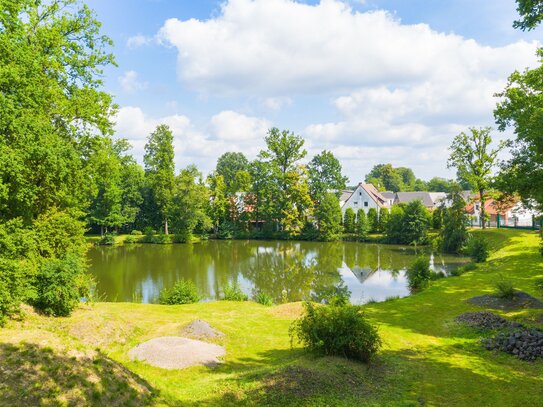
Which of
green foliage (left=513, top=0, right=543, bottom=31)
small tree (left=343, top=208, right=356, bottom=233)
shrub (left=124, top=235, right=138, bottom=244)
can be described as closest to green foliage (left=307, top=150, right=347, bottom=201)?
small tree (left=343, top=208, right=356, bottom=233)

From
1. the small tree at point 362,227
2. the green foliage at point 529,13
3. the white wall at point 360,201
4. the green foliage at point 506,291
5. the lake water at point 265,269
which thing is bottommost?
the lake water at point 265,269

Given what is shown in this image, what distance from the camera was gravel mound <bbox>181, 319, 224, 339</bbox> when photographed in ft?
46.1

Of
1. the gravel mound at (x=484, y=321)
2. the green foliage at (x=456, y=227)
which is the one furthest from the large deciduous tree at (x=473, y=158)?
the gravel mound at (x=484, y=321)

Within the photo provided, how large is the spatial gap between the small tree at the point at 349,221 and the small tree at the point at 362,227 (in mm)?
2009

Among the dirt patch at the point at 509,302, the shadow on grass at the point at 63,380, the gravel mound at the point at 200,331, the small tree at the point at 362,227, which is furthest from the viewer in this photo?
the small tree at the point at 362,227

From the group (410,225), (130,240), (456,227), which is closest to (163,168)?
(130,240)

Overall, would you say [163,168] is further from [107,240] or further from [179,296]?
[179,296]

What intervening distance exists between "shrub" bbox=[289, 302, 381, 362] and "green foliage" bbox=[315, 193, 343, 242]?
Answer: 44.8 m

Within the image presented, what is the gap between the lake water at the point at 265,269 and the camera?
88.0 feet

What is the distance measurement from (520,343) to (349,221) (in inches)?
1877

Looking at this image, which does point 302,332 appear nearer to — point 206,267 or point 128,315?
point 128,315

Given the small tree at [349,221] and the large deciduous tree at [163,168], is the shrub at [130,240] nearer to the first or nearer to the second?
the large deciduous tree at [163,168]

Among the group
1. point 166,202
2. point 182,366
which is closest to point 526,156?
point 182,366

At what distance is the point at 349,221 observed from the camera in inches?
2328
